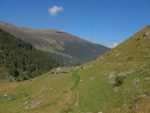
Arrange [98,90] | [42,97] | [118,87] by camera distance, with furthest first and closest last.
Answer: [42,97] → [98,90] → [118,87]

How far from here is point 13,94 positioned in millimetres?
85125

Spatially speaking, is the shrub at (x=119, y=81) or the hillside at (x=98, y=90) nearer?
the hillside at (x=98, y=90)

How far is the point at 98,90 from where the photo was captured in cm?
5912

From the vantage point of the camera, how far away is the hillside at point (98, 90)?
51.2m

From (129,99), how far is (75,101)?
→ 13120mm

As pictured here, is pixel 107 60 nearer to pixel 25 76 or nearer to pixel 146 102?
pixel 146 102

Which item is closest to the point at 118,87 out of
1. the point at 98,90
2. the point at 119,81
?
the point at 119,81

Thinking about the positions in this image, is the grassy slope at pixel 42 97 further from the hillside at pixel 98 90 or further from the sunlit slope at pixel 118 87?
the sunlit slope at pixel 118 87

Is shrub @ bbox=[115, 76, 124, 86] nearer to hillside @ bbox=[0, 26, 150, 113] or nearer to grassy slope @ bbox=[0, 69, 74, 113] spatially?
hillside @ bbox=[0, 26, 150, 113]

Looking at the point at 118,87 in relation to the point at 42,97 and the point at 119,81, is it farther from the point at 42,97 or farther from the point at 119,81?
the point at 42,97

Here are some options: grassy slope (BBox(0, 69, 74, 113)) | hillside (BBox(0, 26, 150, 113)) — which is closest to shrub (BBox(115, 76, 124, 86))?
hillside (BBox(0, 26, 150, 113))

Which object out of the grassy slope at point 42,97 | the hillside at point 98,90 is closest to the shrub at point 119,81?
the hillside at point 98,90

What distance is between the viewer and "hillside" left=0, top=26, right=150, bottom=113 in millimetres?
51159

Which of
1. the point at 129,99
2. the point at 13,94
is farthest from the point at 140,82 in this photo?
the point at 13,94
